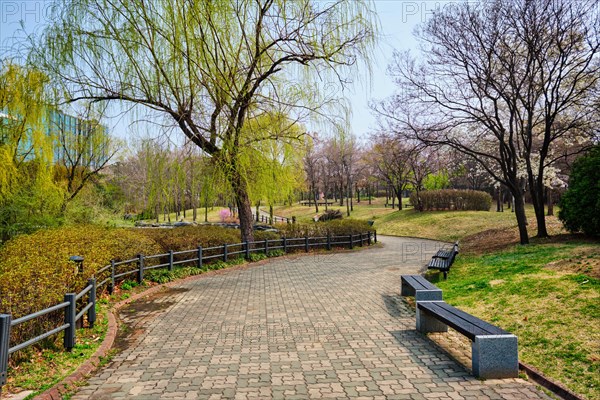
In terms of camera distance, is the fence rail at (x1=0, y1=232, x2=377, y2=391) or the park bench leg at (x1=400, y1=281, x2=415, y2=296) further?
the park bench leg at (x1=400, y1=281, x2=415, y2=296)

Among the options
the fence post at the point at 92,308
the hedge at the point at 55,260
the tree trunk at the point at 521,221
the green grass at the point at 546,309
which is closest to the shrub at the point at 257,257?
the hedge at the point at 55,260

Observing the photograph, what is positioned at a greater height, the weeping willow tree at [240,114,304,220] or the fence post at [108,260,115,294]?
the weeping willow tree at [240,114,304,220]

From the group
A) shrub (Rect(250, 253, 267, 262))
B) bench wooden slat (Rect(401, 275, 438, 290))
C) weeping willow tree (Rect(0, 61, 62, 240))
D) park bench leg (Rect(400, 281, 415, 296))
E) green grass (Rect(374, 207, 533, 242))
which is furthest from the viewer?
green grass (Rect(374, 207, 533, 242))

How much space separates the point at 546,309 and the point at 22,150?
14.5 m

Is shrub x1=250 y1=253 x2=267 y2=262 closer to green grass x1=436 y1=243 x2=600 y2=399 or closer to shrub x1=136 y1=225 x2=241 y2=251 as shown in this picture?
shrub x1=136 y1=225 x2=241 y2=251

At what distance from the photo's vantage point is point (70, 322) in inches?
222

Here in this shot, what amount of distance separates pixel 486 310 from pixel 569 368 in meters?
2.77

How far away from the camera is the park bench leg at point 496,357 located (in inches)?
185

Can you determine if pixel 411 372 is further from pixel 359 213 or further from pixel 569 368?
pixel 359 213

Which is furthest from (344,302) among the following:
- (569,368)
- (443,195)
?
(443,195)

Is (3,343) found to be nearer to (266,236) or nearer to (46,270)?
(46,270)

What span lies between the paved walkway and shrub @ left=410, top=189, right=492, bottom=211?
105 ft

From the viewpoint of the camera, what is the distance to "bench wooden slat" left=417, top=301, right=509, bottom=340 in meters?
4.93

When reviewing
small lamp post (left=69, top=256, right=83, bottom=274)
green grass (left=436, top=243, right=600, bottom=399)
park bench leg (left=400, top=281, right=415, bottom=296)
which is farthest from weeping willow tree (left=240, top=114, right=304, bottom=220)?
small lamp post (left=69, top=256, right=83, bottom=274)
